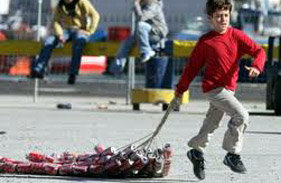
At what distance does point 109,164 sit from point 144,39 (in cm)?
897

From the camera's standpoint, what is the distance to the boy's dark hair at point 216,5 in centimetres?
852

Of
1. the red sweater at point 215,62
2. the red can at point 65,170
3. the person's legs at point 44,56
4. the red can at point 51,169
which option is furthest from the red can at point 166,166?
the person's legs at point 44,56

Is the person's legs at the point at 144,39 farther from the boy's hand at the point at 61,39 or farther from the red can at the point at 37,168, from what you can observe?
the red can at the point at 37,168

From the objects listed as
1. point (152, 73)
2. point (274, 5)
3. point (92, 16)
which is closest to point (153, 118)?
point (152, 73)

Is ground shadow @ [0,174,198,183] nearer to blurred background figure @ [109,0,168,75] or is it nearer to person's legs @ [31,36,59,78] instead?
blurred background figure @ [109,0,168,75]

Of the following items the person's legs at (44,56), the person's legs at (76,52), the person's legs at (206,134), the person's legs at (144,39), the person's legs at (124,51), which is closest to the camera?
the person's legs at (206,134)

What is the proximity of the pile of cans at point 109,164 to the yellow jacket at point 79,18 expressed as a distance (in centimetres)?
945

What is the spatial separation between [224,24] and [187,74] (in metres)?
0.48

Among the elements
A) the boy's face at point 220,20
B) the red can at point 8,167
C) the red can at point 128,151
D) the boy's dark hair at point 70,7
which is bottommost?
the boy's dark hair at point 70,7

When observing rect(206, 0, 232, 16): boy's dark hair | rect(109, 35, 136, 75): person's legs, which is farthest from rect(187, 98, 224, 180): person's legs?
rect(109, 35, 136, 75): person's legs

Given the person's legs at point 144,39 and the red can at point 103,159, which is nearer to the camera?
the red can at point 103,159

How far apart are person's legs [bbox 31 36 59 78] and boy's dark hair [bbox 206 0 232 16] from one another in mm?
9803

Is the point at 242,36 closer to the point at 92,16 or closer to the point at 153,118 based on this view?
the point at 153,118

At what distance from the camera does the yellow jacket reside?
1811 cm
